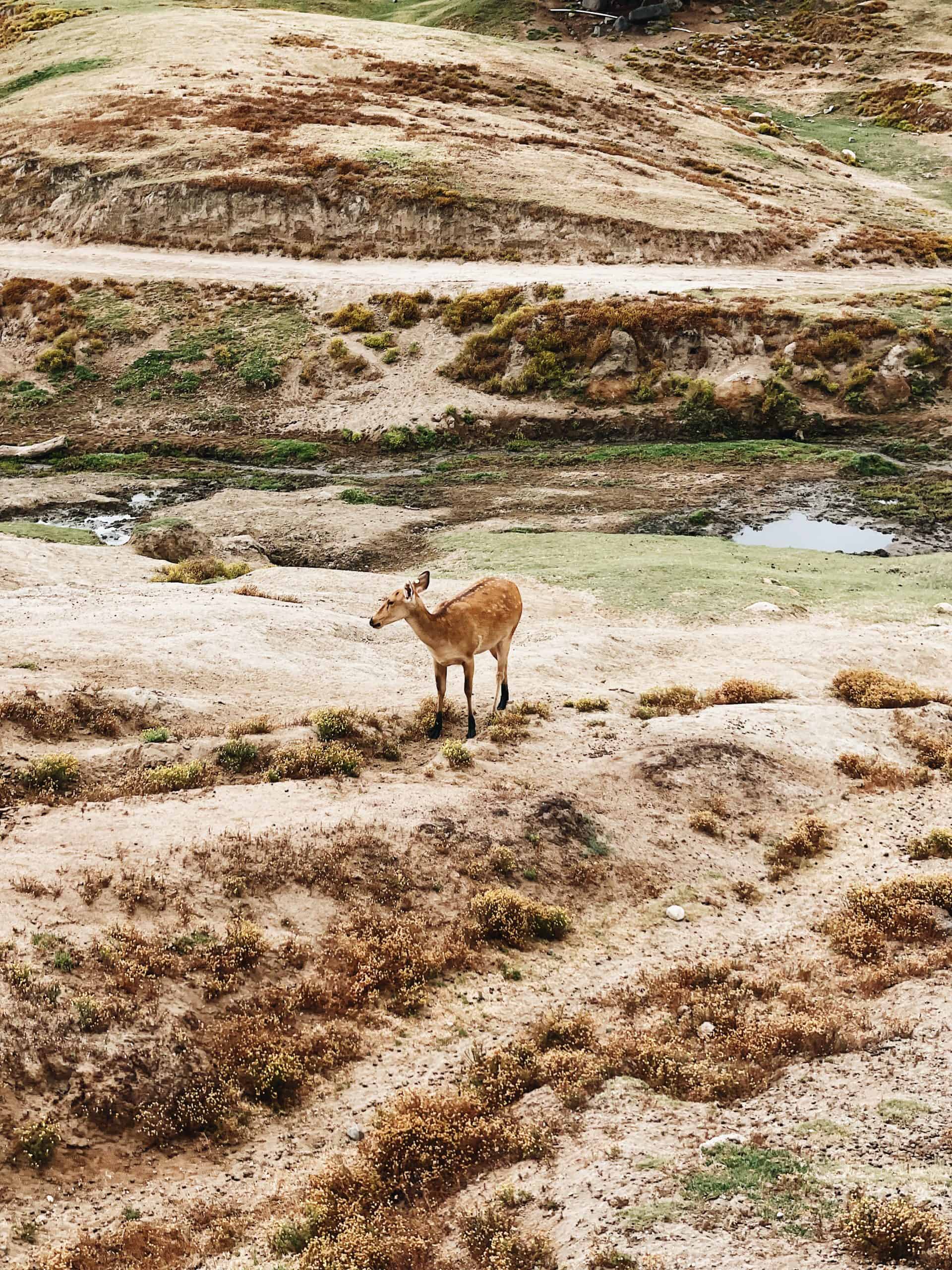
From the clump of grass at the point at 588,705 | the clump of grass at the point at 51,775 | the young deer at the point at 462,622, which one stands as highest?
the young deer at the point at 462,622

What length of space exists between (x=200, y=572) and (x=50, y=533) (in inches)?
355

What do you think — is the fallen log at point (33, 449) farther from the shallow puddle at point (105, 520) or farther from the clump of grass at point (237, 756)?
the clump of grass at point (237, 756)

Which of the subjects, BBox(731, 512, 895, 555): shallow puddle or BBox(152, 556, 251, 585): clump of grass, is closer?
BBox(152, 556, 251, 585): clump of grass

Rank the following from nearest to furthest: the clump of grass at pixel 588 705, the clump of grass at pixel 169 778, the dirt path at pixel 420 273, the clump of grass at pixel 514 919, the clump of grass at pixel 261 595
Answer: the clump of grass at pixel 514 919 → the clump of grass at pixel 169 778 → the clump of grass at pixel 588 705 → the clump of grass at pixel 261 595 → the dirt path at pixel 420 273

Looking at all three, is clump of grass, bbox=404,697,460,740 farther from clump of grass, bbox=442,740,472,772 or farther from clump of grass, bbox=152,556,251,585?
clump of grass, bbox=152,556,251,585

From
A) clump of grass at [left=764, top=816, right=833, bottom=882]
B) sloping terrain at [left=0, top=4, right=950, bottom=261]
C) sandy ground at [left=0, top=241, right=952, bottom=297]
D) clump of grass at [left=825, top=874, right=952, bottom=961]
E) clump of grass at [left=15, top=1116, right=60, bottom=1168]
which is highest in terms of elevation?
sloping terrain at [left=0, top=4, right=950, bottom=261]

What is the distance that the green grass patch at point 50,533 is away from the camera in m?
38.6

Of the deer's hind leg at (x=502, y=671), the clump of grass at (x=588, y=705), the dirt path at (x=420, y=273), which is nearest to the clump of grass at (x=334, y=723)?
the deer's hind leg at (x=502, y=671)

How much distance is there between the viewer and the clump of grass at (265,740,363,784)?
18469mm

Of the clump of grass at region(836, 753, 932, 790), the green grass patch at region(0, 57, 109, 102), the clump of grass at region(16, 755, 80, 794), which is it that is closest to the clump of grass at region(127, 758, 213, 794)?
the clump of grass at region(16, 755, 80, 794)

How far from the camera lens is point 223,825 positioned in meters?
16.2

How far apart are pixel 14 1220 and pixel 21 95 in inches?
4239

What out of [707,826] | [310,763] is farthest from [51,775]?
[707,826]

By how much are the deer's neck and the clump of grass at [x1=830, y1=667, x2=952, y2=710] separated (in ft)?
35.7
